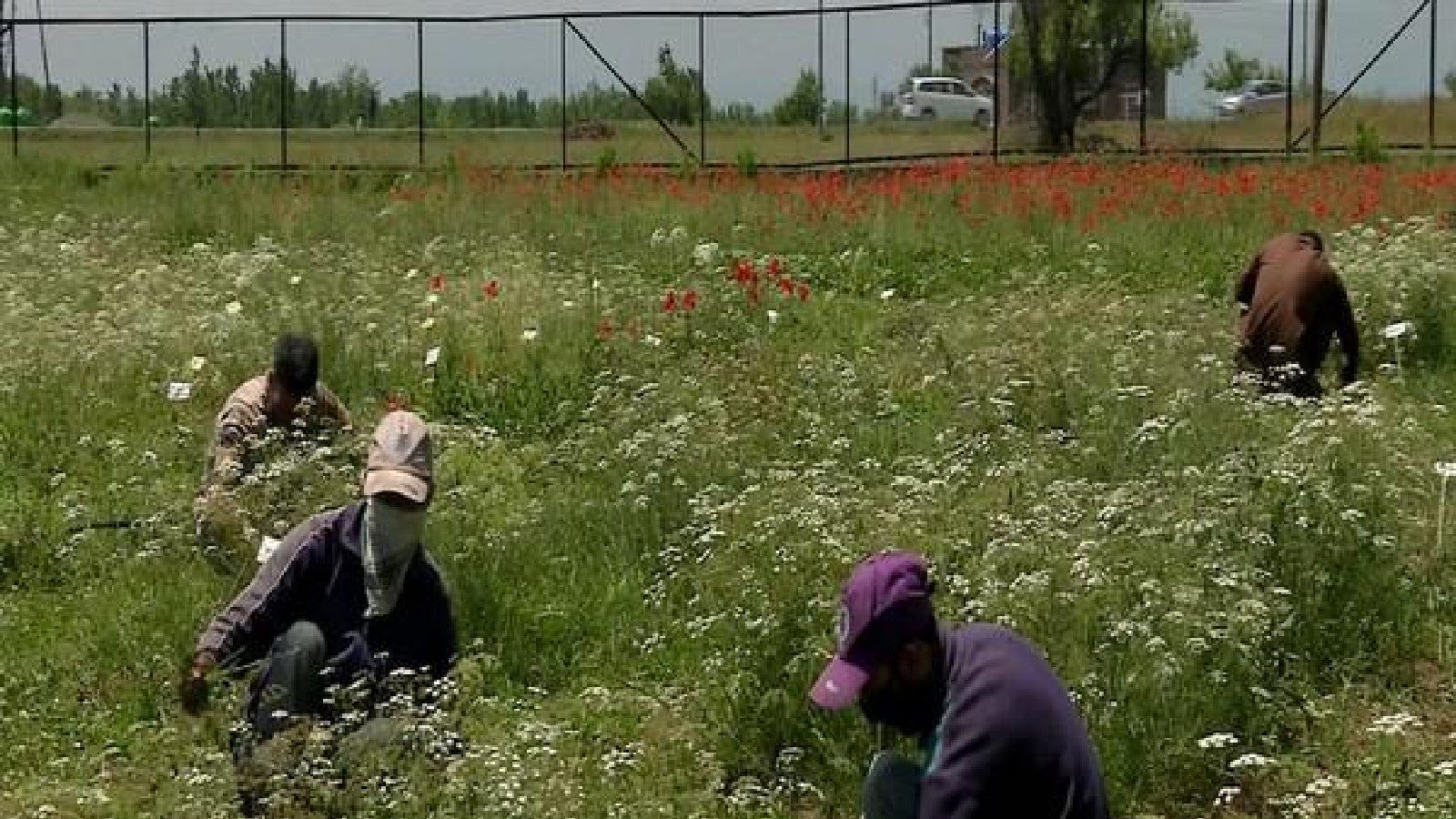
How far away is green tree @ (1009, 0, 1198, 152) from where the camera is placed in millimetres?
34000

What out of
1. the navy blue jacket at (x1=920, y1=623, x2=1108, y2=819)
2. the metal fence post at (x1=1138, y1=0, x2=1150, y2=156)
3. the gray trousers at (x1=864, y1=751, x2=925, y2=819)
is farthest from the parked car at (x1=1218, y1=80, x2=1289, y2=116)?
the navy blue jacket at (x1=920, y1=623, x2=1108, y2=819)

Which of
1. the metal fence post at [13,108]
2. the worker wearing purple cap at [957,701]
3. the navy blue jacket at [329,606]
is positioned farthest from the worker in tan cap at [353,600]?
the metal fence post at [13,108]

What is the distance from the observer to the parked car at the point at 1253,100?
30547mm

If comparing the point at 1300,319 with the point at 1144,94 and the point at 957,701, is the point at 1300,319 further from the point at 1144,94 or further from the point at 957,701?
the point at 1144,94

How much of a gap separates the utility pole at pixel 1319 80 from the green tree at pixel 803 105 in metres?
6.85

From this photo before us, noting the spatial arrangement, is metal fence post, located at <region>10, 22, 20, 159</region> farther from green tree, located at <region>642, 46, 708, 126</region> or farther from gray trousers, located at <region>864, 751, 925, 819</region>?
gray trousers, located at <region>864, 751, 925, 819</region>

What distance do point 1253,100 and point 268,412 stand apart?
84.1 ft

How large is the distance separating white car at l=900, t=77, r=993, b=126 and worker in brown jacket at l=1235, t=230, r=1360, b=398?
950 inches

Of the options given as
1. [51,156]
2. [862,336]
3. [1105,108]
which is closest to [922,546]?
[862,336]

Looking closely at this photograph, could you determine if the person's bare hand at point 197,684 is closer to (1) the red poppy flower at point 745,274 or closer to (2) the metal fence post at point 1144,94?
(1) the red poppy flower at point 745,274

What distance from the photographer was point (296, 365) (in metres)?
8.09

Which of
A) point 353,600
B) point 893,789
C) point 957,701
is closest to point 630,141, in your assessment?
point 353,600

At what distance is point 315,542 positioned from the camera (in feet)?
19.6

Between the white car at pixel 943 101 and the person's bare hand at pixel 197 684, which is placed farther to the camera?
the white car at pixel 943 101
